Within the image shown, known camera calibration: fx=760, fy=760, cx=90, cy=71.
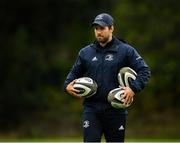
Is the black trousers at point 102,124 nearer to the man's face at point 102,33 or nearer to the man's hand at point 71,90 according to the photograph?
the man's hand at point 71,90

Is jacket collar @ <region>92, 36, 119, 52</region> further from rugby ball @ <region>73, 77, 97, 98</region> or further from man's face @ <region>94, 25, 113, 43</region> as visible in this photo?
rugby ball @ <region>73, 77, 97, 98</region>

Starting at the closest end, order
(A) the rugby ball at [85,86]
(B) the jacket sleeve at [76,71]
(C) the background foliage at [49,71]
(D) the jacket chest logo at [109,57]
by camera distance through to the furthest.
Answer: (A) the rugby ball at [85,86]
(D) the jacket chest logo at [109,57]
(B) the jacket sleeve at [76,71]
(C) the background foliage at [49,71]

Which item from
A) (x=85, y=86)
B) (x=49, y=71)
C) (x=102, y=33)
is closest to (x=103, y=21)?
(x=102, y=33)

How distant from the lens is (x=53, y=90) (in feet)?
130

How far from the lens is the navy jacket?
985cm

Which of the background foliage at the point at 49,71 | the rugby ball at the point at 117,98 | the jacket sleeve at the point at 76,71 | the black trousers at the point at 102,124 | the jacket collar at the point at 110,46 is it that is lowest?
the black trousers at the point at 102,124

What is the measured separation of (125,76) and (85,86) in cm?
53

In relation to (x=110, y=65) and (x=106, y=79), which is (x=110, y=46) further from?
(x=106, y=79)

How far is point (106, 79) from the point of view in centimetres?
984

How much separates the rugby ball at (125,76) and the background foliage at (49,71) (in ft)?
79.6

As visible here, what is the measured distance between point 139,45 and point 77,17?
463 centimetres

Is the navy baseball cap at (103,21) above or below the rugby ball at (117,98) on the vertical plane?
above

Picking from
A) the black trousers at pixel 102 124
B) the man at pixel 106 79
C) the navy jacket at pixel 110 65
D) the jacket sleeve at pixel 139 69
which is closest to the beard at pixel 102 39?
the man at pixel 106 79

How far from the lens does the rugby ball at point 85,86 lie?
9781 millimetres
